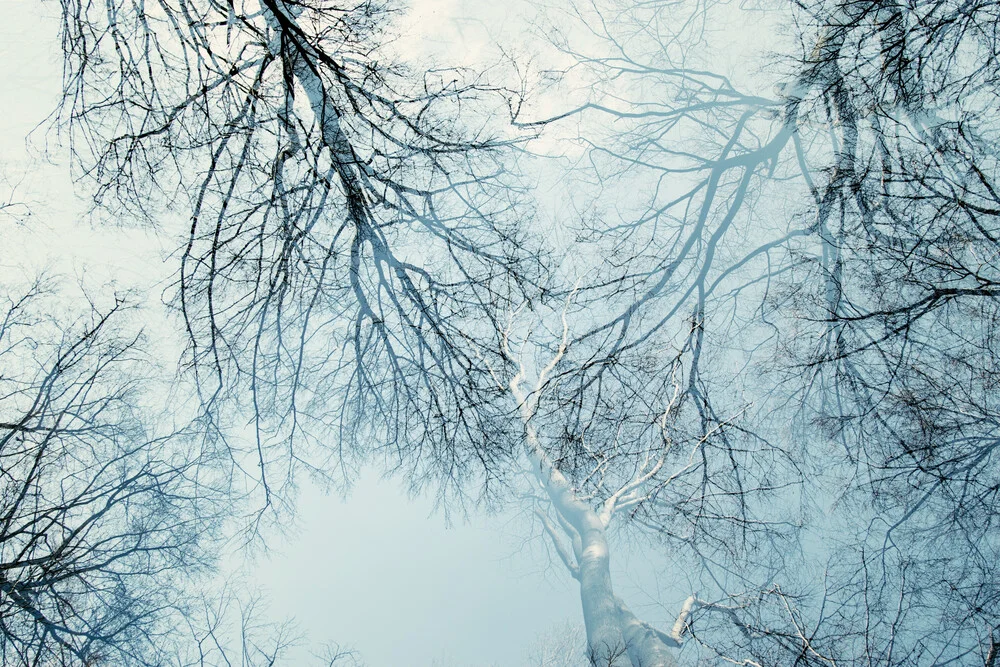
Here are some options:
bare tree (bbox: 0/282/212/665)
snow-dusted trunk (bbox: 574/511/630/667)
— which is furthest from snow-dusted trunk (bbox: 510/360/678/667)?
bare tree (bbox: 0/282/212/665)

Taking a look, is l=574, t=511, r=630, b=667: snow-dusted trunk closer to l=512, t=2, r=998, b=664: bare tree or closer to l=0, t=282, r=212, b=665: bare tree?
l=512, t=2, r=998, b=664: bare tree

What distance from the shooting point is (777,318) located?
3633 millimetres

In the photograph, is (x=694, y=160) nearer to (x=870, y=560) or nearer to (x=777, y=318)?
(x=777, y=318)

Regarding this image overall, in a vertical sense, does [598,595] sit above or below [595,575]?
below

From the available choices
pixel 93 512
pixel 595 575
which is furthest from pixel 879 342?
pixel 93 512

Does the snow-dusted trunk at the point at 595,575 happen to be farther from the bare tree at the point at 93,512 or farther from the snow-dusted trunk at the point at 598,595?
the bare tree at the point at 93,512

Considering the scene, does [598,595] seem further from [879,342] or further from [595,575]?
[879,342]

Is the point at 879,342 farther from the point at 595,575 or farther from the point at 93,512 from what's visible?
the point at 93,512

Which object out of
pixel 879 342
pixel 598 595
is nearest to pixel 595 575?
pixel 598 595

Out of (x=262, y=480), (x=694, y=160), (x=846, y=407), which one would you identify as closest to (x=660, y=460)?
(x=846, y=407)

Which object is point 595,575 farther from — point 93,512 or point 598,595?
point 93,512

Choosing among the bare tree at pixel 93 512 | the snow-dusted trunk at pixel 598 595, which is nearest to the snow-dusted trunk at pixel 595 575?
the snow-dusted trunk at pixel 598 595

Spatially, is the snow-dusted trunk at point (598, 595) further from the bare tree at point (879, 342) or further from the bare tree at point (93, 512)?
the bare tree at point (93, 512)

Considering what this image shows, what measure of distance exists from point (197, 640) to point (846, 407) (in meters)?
4.50
